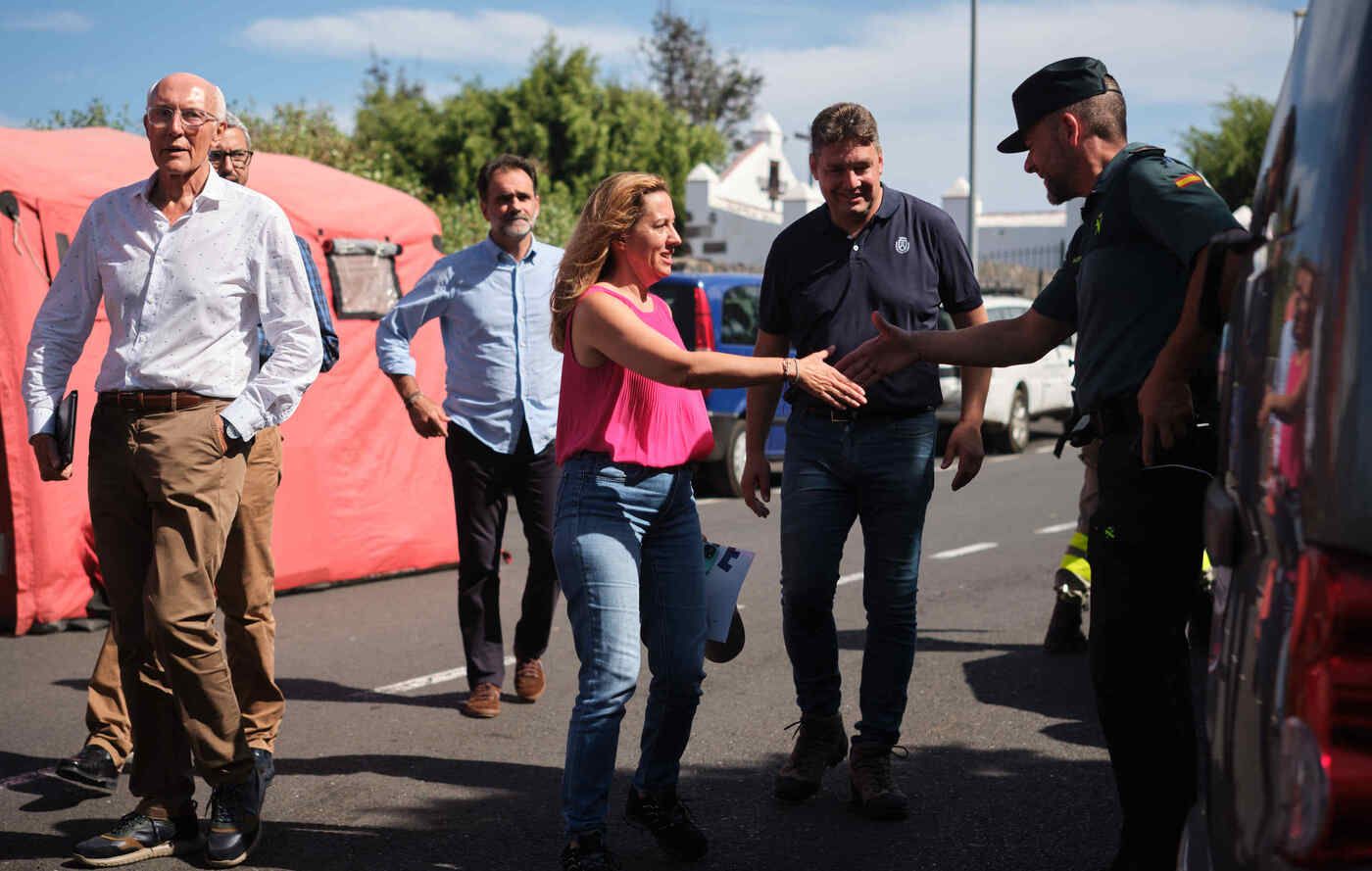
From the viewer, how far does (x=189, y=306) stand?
4148mm

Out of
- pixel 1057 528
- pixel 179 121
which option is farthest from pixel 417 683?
pixel 1057 528

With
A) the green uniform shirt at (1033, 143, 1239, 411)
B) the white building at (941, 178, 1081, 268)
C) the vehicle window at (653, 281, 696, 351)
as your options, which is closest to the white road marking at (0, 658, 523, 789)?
the green uniform shirt at (1033, 143, 1239, 411)

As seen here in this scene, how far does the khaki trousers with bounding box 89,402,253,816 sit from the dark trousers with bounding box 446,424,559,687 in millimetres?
1773

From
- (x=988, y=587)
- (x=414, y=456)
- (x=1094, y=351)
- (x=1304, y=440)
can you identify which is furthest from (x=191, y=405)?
(x=988, y=587)

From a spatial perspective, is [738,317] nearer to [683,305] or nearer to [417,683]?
[683,305]

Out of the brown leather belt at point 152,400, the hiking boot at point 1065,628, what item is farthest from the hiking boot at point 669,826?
the hiking boot at point 1065,628

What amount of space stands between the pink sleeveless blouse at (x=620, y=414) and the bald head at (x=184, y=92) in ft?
3.89

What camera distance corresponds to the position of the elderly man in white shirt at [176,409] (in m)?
4.07

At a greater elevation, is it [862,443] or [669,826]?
[862,443]

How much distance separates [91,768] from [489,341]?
2200 mm

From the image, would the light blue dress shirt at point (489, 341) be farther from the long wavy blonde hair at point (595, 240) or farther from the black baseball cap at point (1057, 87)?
the black baseball cap at point (1057, 87)

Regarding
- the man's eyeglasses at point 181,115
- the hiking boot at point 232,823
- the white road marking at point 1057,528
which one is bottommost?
the white road marking at point 1057,528

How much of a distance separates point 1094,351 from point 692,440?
3.61 feet

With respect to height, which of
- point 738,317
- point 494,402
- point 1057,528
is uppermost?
point 494,402
